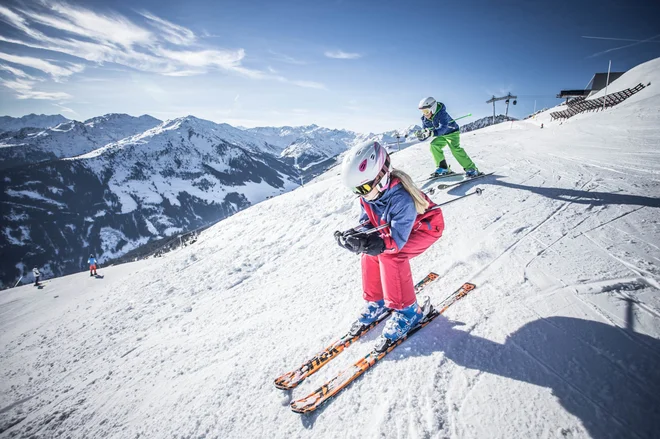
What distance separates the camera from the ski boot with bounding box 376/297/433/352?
10.4 ft

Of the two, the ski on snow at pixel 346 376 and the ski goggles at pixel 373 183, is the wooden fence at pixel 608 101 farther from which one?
the ski on snow at pixel 346 376

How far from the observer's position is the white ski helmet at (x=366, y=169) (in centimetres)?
300

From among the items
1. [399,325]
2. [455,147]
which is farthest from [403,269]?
[455,147]

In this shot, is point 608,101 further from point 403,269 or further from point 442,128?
point 403,269

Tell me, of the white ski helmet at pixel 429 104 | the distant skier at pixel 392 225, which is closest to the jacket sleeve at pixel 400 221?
the distant skier at pixel 392 225

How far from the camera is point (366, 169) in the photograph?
300cm

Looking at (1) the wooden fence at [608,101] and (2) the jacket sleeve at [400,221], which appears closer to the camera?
(2) the jacket sleeve at [400,221]

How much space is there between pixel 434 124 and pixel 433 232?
19.4 ft

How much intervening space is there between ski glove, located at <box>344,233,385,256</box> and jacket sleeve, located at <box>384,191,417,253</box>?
96 mm

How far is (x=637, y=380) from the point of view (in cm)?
215

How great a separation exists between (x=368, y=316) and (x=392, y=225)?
55.1 inches

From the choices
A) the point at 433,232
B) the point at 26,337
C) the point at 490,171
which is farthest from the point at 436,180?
the point at 26,337

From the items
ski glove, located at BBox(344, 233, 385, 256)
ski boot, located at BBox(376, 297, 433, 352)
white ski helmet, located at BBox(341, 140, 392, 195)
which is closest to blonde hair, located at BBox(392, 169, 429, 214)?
white ski helmet, located at BBox(341, 140, 392, 195)

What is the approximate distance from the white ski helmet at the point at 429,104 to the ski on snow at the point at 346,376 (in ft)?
20.6
